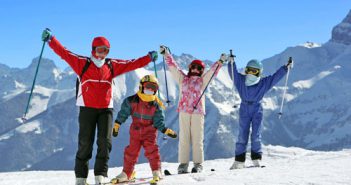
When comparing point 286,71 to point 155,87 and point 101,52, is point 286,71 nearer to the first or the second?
point 155,87

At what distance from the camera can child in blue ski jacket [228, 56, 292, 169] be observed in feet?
37.0

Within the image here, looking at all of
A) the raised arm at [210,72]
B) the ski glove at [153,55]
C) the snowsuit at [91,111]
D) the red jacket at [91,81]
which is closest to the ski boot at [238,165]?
the raised arm at [210,72]

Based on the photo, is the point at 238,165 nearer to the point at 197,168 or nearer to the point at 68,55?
the point at 197,168

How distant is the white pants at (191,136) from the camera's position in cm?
1084

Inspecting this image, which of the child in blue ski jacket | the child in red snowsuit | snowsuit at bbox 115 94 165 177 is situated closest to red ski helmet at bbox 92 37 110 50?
the child in red snowsuit

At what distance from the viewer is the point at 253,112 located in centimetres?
1127

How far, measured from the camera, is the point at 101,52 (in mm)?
8539

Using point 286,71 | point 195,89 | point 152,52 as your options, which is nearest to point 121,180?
point 152,52

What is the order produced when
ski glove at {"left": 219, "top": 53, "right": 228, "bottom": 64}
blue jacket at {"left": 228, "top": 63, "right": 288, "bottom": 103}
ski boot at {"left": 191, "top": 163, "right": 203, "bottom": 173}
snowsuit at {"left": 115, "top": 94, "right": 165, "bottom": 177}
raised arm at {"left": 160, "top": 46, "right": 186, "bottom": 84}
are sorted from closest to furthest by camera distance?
snowsuit at {"left": 115, "top": 94, "right": 165, "bottom": 177}, ski boot at {"left": 191, "top": 163, "right": 203, "bottom": 173}, ski glove at {"left": 219, "top": 53, "right": 228, "bottom": 64}, raised arm at {"left": 160, "top": 46, "right": 186, "bottom": 84}, blue jacket at {"left": 228, "top": 63, "right": 288, "bottom": 103}

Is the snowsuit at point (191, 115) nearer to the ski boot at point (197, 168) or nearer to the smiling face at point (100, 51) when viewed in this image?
the ski boot at point (197, 168)

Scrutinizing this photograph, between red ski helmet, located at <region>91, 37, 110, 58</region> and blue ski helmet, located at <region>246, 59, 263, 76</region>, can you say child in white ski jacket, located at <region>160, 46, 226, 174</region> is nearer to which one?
blue ski helmet, located at <region>246, 59, 263, 76</region>

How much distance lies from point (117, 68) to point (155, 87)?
0.76 meters

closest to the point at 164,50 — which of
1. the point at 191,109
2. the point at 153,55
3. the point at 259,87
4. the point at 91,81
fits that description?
the point at 191,109

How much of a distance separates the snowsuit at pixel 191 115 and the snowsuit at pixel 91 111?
2718 mm
